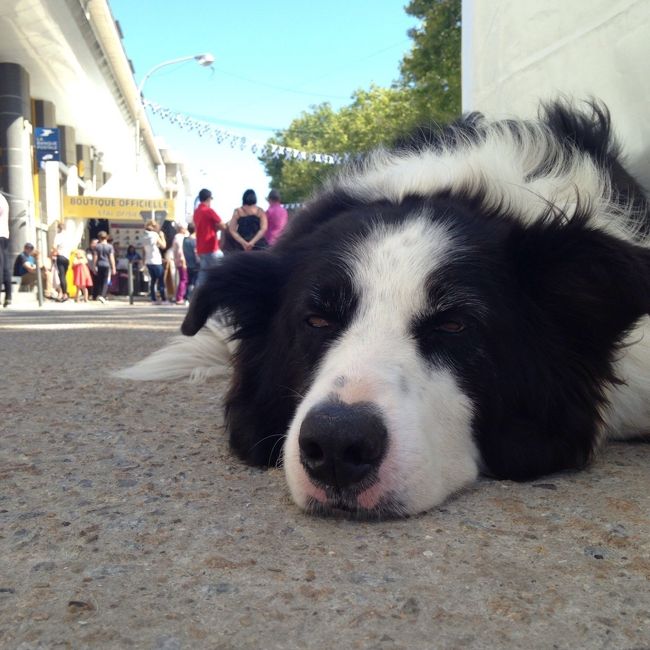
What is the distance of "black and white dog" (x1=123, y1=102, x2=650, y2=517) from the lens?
6.51 feet

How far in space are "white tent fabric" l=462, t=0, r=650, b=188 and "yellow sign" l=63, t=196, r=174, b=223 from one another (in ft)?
48.3

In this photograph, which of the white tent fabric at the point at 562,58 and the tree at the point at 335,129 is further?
the tree at the point at 335,129

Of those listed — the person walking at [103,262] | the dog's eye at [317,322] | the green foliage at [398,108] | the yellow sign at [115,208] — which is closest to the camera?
the dog's eye at [317,322]

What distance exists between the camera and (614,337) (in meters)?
2.46

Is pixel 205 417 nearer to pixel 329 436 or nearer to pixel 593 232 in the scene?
pixel 329 436

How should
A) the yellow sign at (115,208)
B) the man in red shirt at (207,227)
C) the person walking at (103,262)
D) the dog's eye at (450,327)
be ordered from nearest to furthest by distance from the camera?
the dog's eye at (450,327) < the man in red shirt at (207,227) < the yellow sign at (115,208) < the person walking at (103,262)

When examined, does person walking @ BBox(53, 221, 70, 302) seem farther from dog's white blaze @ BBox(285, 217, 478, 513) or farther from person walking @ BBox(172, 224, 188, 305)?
dog's white blaze @ BBox(285, 217, 478, 513)

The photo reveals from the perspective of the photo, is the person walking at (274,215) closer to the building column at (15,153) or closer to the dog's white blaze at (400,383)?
the dog's white blaze at (400,383)

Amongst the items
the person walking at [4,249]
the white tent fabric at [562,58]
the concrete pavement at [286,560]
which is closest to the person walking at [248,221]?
the person walking at [4,249]

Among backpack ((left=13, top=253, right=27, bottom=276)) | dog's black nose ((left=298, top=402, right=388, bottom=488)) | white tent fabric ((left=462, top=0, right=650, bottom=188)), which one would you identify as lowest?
dog's black nose ((left=298, top=402, right=388, bottom=488))

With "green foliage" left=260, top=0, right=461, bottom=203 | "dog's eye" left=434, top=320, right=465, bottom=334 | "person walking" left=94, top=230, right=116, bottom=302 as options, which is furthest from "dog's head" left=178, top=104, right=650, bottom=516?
"person walking" left=94, top=230, right=116, bottom=302

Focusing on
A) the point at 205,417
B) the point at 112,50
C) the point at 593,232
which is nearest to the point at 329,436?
the point at 593,232

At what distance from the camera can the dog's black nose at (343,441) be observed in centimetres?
186

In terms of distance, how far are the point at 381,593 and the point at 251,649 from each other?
1.07 ft
